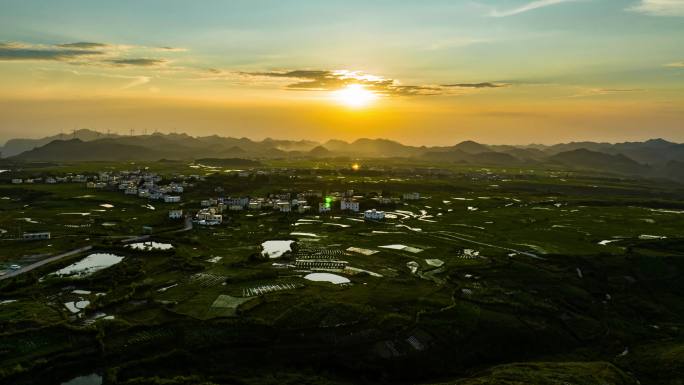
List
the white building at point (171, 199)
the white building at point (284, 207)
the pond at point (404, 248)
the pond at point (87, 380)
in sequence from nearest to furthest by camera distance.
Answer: the pond at point (87, 380)
the pond at point (404, 248)
the white building at point (284, 207)
the white building at point (171, 199)

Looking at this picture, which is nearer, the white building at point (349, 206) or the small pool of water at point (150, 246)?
the small pool of water at point (150, 246)

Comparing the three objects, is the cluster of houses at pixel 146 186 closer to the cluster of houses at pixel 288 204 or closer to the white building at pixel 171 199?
the white building at pixel 171 199

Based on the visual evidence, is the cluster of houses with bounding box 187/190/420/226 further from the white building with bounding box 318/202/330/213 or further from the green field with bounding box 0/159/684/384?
the green field with bounding box 0/159/684/384

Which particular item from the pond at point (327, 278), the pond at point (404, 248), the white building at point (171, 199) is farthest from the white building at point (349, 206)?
the pond at point (327, 278)

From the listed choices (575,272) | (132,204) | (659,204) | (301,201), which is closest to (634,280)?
(575,272)

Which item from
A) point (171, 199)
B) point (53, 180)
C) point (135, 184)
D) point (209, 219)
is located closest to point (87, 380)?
point (209, 219)

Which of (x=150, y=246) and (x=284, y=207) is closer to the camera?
(x=150, y=246)

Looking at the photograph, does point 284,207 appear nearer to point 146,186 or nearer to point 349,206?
point 349,206
